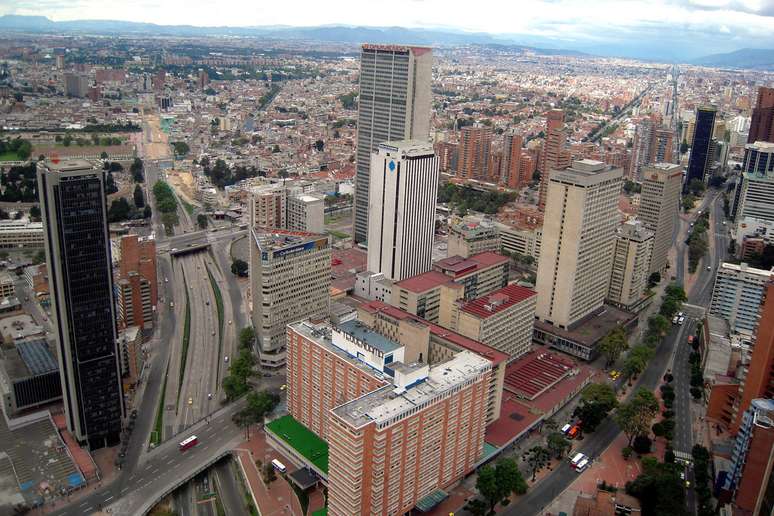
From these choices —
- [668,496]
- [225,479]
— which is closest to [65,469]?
[225,479]

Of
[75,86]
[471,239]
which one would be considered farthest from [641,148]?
[75,86]

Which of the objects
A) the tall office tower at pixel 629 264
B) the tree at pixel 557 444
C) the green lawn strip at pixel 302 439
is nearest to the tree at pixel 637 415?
the tree at pixel 557 444

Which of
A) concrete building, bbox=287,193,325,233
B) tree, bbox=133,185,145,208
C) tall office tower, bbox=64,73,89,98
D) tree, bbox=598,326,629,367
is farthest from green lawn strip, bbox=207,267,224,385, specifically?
tall office tower, bbox=64,73,89,98

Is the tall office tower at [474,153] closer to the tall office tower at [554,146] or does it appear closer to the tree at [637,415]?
the tall office tower at [554,146]

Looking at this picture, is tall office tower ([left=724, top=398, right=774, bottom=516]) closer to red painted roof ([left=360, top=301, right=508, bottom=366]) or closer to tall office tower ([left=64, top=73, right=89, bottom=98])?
red painted roof ([left=360, top=301, right=508, bottom=366])

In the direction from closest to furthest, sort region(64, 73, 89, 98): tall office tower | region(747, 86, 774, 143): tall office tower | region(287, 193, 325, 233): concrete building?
region(287, 193, 325, 233): concrete building < region(747, 86, 774, 143): tall office tower < region(64, 73, 89, 98): tall office tower

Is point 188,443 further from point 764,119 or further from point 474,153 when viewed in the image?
point 764,119

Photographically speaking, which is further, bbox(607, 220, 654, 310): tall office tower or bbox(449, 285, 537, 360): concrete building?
bbox(607, 220, 654, 310): tall office tower
